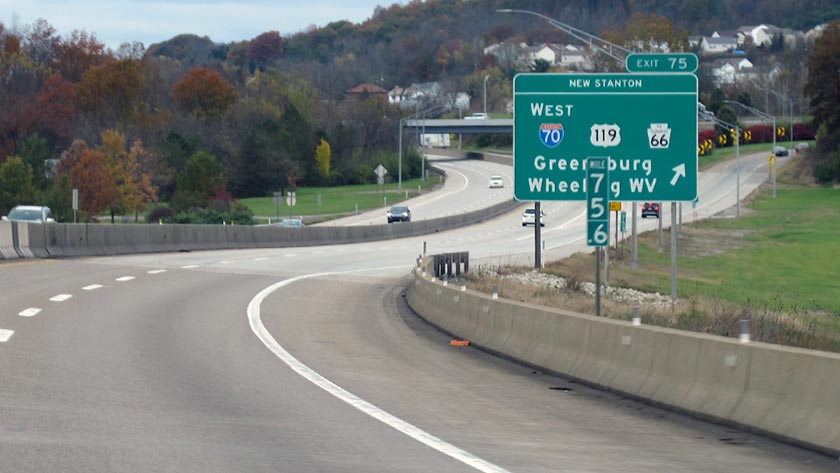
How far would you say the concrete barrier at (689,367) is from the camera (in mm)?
10867

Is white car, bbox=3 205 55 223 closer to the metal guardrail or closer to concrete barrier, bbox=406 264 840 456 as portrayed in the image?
the metal guardrail

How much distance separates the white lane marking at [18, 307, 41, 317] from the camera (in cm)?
2103

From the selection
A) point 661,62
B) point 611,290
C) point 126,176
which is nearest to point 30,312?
point 661,62

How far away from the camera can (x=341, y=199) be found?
127 m

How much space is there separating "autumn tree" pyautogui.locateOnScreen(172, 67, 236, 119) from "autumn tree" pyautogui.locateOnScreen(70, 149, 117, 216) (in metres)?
65.5

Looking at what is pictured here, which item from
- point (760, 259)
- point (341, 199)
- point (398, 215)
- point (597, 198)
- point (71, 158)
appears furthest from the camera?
point (341, 199)

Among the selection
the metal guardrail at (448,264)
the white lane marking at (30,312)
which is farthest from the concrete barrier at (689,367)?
the metal guardrail at (448,264)

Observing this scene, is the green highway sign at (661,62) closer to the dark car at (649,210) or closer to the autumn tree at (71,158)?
the dark car at (649,210)

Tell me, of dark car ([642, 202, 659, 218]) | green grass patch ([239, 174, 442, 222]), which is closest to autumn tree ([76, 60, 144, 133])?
green grass patch ([239, 174, 442, 222])

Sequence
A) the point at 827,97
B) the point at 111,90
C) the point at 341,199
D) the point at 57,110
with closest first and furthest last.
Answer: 1. the point at 827,97
2. the point at 341,199
3. the point at 57,110
4. the point at 111,90

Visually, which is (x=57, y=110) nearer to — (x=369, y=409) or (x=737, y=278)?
(x=737, y=278)

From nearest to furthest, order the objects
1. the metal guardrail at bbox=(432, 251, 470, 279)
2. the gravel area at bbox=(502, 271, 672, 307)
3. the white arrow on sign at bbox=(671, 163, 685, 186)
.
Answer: the white arrow on sign at bbox=(671, 163, 685, 186), the metal guardrail at bbox=(432, 251, 470, 279), the gravel area at bbox=(502, 271, 672, 307)

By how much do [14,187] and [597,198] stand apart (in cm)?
8968

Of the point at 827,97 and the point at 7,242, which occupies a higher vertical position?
the point at 827,97
